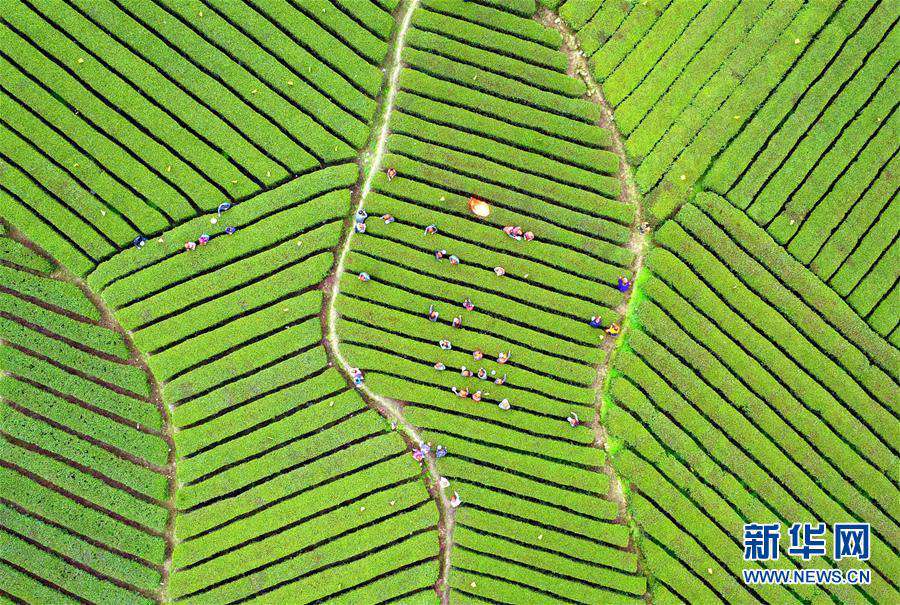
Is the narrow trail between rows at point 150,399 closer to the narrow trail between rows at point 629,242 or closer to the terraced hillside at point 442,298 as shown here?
the terraced hillside at point 442,298

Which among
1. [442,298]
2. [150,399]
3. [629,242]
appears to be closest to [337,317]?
[442,298]

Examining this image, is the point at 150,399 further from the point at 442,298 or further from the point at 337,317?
the point at 442,298

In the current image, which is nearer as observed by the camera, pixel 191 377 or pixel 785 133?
pixel 191 377

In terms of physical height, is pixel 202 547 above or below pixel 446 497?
below

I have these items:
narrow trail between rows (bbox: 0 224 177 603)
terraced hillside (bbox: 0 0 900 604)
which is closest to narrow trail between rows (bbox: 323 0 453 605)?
terraced hillside (bbox: 0 0 900 604)

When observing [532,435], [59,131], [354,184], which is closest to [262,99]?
[354,184]

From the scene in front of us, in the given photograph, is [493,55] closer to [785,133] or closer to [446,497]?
[785,133]

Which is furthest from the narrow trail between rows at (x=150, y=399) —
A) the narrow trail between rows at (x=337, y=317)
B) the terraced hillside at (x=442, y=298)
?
the narrow trail between rows at (x=337, y=317)

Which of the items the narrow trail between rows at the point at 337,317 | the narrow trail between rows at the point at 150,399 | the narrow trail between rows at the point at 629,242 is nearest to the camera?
the narrow trail between rows at the point at 150,399
